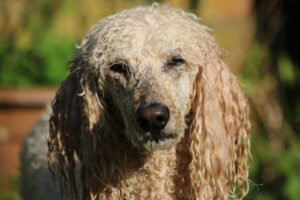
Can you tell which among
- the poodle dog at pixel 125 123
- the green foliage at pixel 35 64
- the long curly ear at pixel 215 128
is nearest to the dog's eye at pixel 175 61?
the poodle dog at pixel 125 123

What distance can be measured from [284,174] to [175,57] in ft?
11.4

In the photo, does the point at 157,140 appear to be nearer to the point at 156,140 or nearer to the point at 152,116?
the point at 156,140

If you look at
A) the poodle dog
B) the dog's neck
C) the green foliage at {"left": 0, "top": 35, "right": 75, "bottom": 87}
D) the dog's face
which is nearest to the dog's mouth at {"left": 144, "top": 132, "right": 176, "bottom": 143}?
the dog's face

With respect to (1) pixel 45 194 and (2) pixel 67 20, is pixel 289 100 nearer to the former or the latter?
(2) pixel 67 20

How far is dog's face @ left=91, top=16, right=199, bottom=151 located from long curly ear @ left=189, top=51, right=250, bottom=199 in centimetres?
7

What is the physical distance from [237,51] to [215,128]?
429 cm

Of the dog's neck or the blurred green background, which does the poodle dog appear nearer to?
the dog's neck

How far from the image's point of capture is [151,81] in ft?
15.1

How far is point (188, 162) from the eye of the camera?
4.95 m

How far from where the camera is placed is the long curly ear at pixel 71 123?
4.85m

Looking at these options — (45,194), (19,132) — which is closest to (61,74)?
(19,132)

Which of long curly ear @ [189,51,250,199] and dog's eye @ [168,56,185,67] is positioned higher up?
dog's eye @ [168,56,185,67]

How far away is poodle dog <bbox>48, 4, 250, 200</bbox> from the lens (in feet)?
15.5

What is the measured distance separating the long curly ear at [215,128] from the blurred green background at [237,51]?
3.09 m
